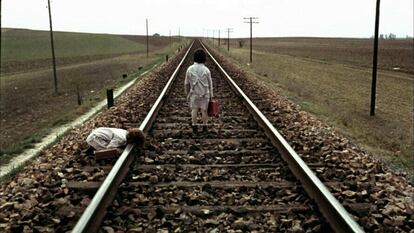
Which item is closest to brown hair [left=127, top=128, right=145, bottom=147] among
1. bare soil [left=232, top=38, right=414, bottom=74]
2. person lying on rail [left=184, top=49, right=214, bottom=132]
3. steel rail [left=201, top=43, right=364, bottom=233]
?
person lying on rail [left=184, top=49, right=214, bottom=132]

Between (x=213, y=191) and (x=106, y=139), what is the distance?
7.69ft

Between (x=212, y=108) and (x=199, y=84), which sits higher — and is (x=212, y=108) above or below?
below

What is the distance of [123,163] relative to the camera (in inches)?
219

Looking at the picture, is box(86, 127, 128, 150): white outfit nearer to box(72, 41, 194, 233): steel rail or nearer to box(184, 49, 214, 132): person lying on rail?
box(72, 41, 194, 233): steel rail

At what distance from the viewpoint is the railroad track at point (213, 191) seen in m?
4.18

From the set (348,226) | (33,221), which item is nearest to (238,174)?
(348,226)

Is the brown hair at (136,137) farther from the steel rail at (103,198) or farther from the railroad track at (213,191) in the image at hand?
the steel rail at (103,198)

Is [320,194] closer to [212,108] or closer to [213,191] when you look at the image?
[213,191]

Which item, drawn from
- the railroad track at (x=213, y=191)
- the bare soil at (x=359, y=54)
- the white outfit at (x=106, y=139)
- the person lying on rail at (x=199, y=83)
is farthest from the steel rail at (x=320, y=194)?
the bare soil at (x=359, y=54)

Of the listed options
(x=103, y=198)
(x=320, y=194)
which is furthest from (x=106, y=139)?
(x=320, y=194)

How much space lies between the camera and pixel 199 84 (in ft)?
25.9

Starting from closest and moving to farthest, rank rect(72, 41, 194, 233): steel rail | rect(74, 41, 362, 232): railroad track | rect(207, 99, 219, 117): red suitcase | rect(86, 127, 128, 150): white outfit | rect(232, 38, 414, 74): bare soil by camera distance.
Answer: rect(72, 41, 194, 233): steel rail → rect(74, 41, 362, 232): railroad track → rect(86, 127, 128, 150): white outfit → rect(207, 99, 219, 117): red suitcase → rect(232, 38, 414, 74): bare soil

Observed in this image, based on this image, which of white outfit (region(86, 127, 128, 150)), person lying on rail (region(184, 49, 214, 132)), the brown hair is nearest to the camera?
white outfit (region(86, 127, 128, 150))

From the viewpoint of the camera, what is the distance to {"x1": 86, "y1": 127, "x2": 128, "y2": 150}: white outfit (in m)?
6.59
